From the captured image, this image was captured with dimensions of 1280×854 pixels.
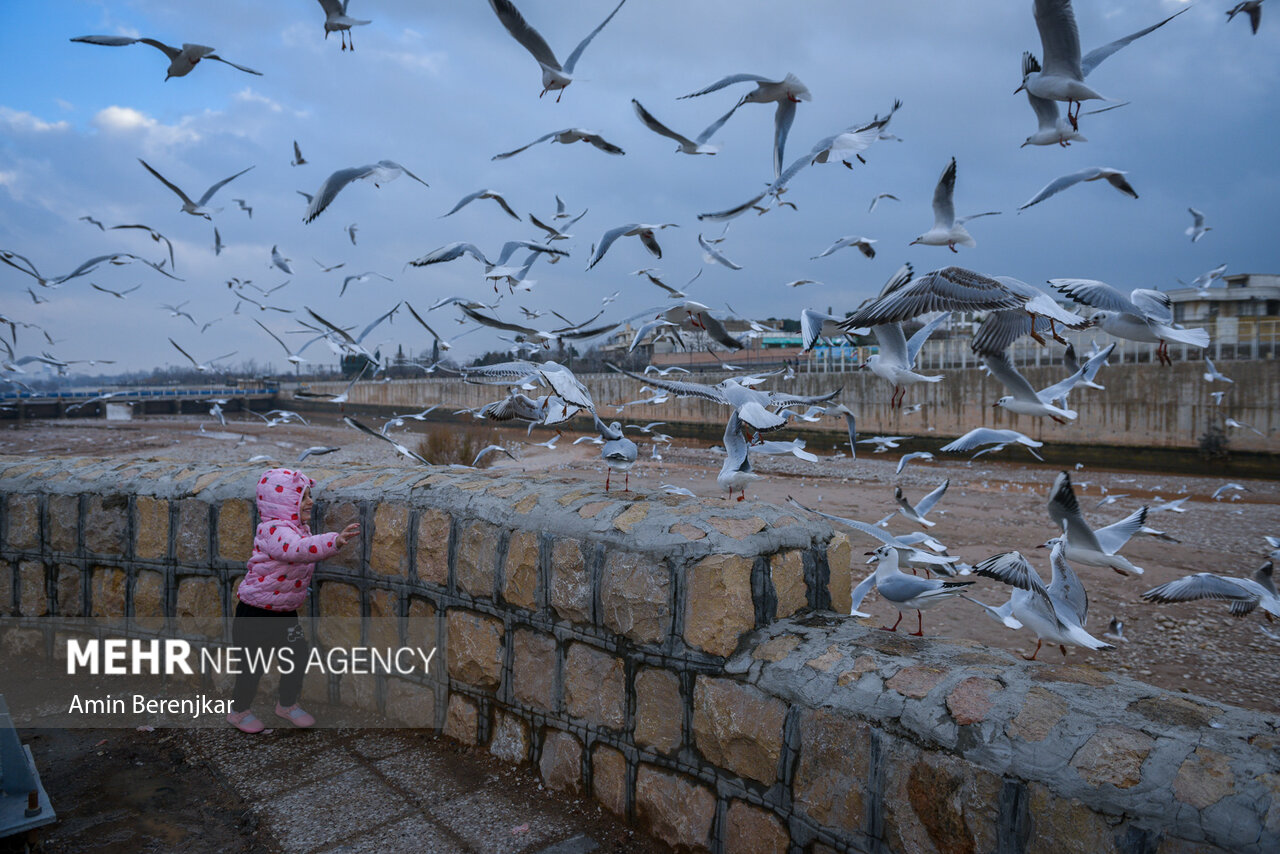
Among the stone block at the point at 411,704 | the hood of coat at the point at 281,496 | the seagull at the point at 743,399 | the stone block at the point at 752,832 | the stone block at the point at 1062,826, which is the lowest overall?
the stone block at the point at 411,704

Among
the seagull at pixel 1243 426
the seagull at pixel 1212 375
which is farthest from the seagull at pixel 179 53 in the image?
the seagull at pixel 1243 426

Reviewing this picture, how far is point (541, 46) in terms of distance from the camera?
3891 millimetres

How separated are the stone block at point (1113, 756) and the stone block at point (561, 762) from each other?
167 centimetres

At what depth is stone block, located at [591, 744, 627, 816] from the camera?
8.13 feet

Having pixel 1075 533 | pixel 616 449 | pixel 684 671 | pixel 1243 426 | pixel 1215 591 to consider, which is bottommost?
pixel 1215 591

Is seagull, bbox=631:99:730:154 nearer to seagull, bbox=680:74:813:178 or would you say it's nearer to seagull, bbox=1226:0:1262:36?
seagull, bbox=680:74:813:178

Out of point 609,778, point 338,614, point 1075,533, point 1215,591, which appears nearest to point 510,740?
point 609,778

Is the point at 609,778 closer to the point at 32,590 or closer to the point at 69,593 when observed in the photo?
the point at 69,593

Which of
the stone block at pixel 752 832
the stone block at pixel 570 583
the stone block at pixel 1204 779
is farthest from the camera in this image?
the stone block at pixel 570 583

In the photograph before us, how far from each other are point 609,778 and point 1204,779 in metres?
1.75

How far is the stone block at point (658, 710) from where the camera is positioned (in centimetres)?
234

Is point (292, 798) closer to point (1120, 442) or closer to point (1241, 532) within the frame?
point (1241, 532)

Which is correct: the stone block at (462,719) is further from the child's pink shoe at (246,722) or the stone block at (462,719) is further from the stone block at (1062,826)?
the stone block at (1062,826)

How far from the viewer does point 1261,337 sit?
62.6 ft
